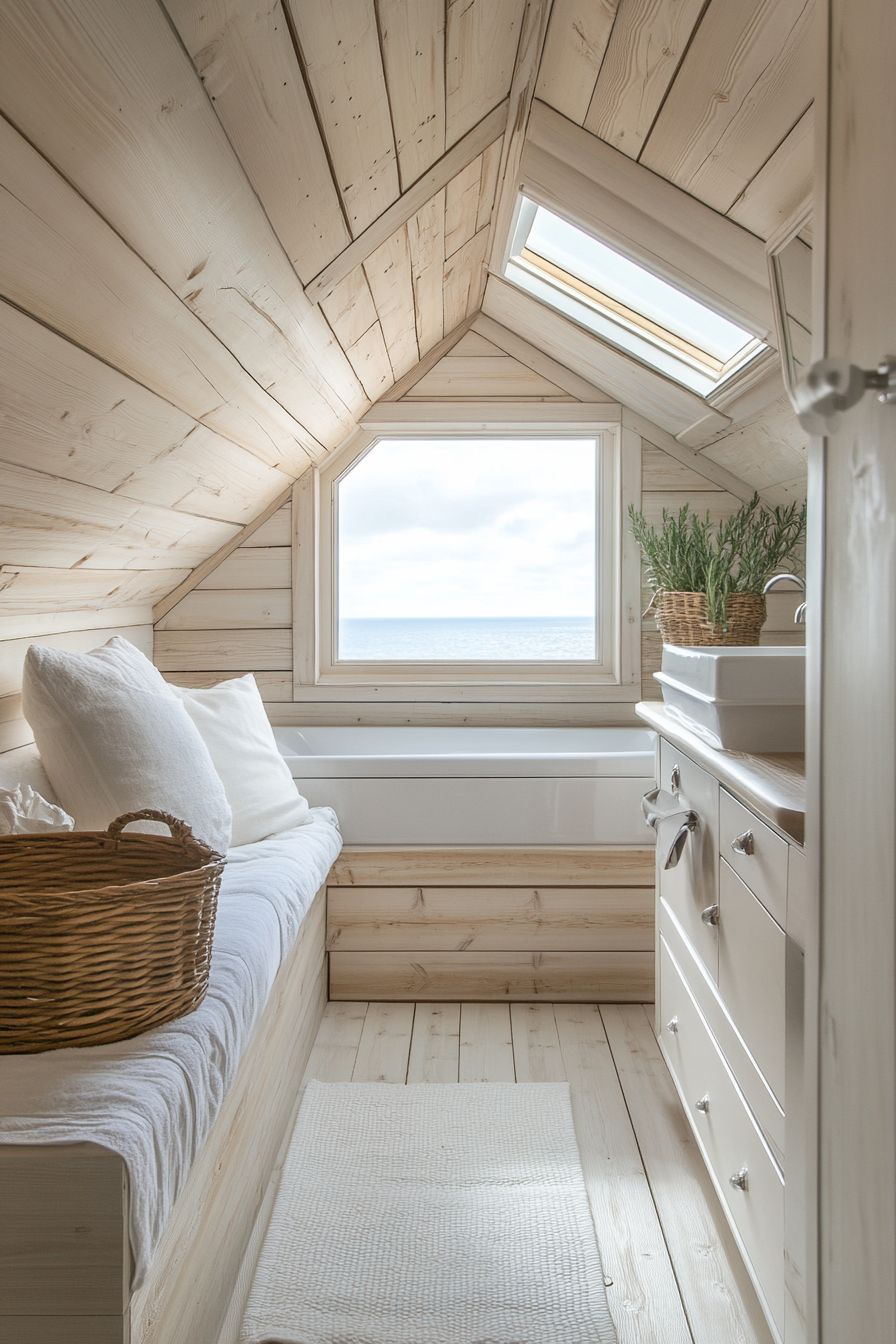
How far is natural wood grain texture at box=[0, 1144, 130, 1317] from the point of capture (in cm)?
99

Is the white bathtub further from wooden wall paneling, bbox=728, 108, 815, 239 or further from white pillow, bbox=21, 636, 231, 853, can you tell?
wooden wall paneling, bbox=728, 108, 815, 239

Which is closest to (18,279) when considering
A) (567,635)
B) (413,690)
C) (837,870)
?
(837,870)

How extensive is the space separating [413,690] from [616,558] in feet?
2.98

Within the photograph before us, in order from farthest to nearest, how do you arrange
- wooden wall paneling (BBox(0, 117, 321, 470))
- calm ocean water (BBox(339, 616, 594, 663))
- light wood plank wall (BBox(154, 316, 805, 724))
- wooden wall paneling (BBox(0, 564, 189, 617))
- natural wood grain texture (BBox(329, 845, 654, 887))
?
calm ocean water (BBox(339, 616, 594, 663)), light wood plank wall (BBox(154, 316, 805, 724)), natural wood grain texture (BBox(329, 845, 654, 887)), wooden wall paneling (BBox(0, 564, 189, 617)), wooden wall paneling (BBox(0, 117, 321, 470))

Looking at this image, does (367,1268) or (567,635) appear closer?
(367,1268)

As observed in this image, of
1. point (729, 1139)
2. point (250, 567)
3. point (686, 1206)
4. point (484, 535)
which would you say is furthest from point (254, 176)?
point (484, 535)

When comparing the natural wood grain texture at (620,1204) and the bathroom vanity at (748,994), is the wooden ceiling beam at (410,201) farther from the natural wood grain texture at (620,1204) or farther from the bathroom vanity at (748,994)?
the natural wood grain texture at (620,1204)

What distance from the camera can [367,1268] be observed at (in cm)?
161

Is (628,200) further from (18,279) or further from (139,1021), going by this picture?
(139,1021)

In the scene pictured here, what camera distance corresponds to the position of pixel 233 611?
346 cm

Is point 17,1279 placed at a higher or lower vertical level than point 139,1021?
lower

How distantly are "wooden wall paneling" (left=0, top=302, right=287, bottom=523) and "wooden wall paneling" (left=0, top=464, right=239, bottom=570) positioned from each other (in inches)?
1.4

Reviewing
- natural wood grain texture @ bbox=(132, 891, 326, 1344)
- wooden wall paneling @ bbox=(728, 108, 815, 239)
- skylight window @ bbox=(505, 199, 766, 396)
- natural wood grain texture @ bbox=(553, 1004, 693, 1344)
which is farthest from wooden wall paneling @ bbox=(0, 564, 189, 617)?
natural wood grain texture @ bbox=(553, 1004, 693, 1344)

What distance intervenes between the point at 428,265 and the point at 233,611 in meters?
1.50
